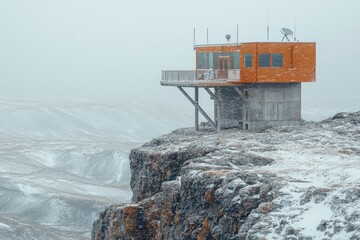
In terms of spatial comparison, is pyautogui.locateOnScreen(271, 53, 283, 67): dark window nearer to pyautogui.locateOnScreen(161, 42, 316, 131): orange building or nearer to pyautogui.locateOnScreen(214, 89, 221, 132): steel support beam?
pyautogui.locateOnScreen(161, 42, 316, 131): orange building

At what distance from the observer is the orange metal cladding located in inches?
1774

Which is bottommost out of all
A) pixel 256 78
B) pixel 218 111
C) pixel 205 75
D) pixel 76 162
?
pixel 76 162

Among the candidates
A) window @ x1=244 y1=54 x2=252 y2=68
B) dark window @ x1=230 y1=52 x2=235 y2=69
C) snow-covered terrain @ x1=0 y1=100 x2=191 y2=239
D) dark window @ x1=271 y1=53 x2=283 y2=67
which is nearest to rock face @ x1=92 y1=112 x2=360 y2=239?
window @ x1=244 y1=54 x2=252 y2=68

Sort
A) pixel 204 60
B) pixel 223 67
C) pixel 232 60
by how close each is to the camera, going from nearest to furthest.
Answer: pixel 232 60
pixel 223 67
pixel 204 60

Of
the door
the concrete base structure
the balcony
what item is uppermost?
the door

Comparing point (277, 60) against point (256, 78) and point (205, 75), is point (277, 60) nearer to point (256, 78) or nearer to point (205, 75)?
point (256, 78)

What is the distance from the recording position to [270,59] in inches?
1789

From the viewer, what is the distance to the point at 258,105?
45.7m

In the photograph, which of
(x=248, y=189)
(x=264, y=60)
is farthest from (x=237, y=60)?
(x=248, y=189)

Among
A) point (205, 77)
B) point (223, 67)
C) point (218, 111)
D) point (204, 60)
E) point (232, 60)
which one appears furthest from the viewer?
point (204, 60)

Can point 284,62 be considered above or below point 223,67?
above

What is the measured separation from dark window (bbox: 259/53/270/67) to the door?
2030 mm

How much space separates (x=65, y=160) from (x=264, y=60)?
6635cm

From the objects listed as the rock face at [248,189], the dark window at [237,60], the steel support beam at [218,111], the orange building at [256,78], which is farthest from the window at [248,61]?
the rock face at [248,189]
